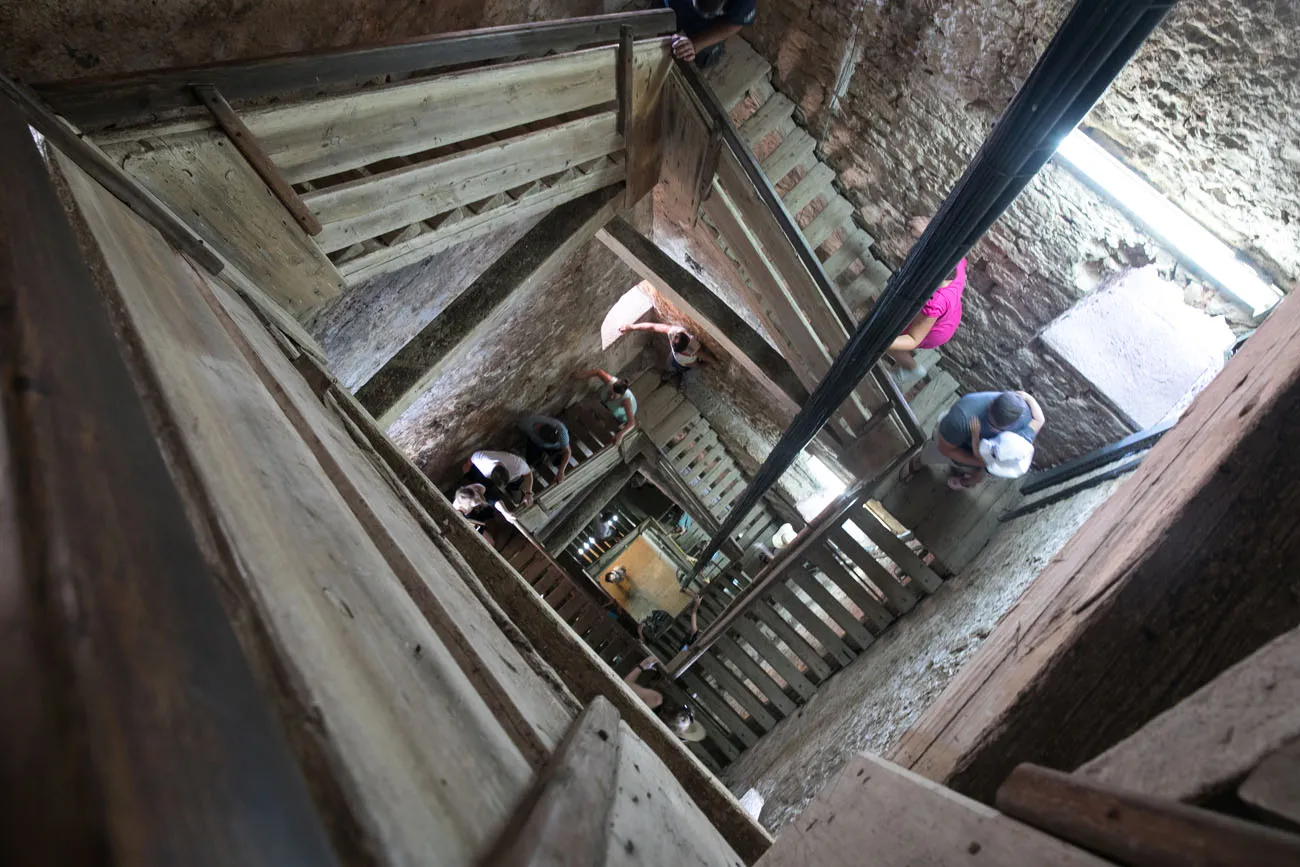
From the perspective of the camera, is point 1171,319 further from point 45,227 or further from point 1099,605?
point 45,227

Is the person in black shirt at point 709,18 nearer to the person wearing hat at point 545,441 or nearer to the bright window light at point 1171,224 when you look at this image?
the bright window light at point 1171,224

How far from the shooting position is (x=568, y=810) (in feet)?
2.62

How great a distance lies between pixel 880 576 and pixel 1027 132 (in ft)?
11.8

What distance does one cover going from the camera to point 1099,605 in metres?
0.94

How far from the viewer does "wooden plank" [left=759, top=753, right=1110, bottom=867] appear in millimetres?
716

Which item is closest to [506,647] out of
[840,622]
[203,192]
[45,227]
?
[45,227]

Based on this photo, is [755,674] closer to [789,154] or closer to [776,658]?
[776,658]

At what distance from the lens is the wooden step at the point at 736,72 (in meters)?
5.37

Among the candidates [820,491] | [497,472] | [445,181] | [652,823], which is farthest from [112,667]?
[820,491]

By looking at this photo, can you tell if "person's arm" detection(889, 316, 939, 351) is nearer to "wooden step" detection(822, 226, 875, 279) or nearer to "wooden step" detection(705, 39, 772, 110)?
"wooden step" detection(822, 226, 875, 279)

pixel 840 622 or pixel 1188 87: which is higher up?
pixel 1188 87

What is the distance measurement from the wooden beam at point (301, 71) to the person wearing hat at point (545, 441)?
5.19 meters

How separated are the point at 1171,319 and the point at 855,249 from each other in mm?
2203

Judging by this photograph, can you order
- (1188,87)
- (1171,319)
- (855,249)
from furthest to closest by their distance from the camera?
(855,249), (1171,319), (1188,87)
